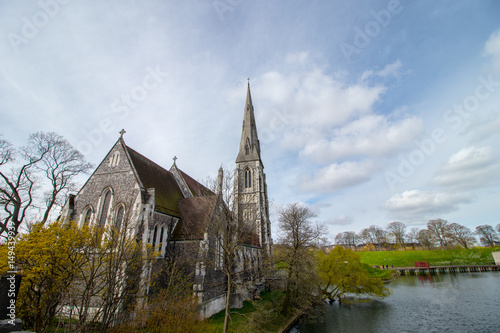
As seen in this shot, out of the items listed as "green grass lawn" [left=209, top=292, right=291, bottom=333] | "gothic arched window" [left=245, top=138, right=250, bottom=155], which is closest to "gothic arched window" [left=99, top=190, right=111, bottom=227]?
"green grass lawn" [left=209, top=292, right=291, bottom=333]

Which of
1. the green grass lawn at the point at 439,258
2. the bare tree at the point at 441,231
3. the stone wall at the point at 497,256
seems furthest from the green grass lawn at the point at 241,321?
the bare tree at the point at 441,231

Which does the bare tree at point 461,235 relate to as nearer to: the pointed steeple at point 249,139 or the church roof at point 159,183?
the pointed steeple at point 249,139

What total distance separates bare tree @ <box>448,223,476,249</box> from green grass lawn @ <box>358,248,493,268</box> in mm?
8207

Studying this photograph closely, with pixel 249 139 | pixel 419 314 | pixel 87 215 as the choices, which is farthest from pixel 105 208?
pixel 419 314

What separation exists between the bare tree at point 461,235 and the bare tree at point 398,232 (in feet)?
39.6

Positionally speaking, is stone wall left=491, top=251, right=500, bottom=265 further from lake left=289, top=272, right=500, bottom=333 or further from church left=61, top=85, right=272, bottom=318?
church left=61, top=85, right=272, bottom=318

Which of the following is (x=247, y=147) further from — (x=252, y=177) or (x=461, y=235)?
(x=461, y=235)

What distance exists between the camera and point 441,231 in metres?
64.8

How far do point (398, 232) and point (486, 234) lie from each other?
23652 millimetres

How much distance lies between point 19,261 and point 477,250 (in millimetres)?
79558

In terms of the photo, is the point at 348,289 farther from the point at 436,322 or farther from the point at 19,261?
the point at 19,261

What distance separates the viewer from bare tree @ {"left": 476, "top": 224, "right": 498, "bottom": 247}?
225 feet

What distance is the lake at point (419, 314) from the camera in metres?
16.9

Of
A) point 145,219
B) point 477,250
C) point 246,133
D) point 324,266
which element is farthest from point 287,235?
point 477,250
